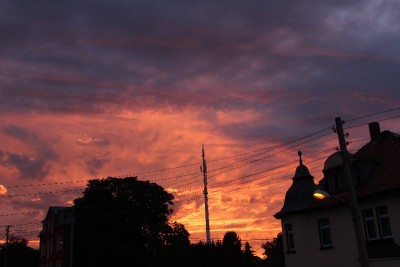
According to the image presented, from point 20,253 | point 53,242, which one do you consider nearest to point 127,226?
point 53,242

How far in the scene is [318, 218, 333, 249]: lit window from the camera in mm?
30203

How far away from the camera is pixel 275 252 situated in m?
129

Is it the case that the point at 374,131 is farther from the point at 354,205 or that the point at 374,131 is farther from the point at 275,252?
the point at 275,252

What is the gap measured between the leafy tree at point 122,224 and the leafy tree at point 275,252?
165 feet

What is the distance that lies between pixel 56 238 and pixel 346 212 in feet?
228

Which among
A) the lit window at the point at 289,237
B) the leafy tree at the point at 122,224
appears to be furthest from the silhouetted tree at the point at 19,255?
the lit window at the point at 289,237

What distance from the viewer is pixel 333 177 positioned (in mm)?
30328

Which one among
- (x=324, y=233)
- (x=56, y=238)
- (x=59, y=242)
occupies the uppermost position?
(x=56, y=238)

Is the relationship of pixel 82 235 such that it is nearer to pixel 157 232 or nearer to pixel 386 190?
pixel 157 232

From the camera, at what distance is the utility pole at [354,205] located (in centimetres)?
1784

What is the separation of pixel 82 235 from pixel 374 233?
45378 mm

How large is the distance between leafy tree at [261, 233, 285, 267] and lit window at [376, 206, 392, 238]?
288 feet

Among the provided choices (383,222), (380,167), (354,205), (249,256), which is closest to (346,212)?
(383,222)

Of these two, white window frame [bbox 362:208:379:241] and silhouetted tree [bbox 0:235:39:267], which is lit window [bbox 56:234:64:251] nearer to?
silhouetted tree [bbox 0:235:39:267]
